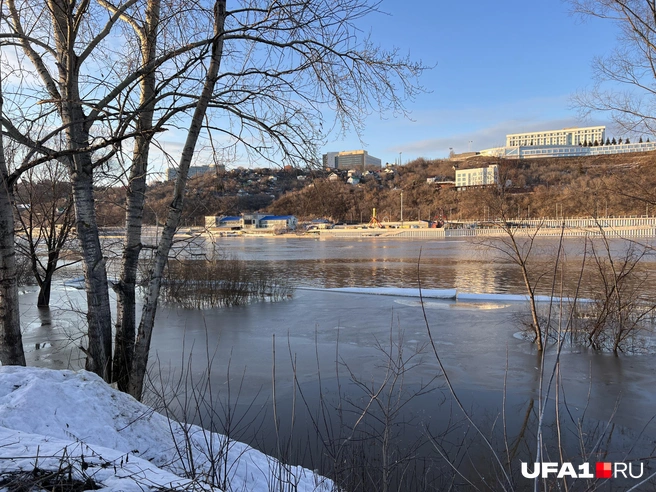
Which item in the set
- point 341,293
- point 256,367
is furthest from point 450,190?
point 256,367

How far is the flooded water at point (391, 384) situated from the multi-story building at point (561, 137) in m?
191

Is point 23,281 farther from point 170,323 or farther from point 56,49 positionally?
point 56,49

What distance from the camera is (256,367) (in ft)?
25.8

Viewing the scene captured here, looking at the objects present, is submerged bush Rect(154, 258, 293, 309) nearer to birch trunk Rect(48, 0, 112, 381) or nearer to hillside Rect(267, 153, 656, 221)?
birch trunk Rect(48, 0, 112, 381)

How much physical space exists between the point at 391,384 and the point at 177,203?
152 inches

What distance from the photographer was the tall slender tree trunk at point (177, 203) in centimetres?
435

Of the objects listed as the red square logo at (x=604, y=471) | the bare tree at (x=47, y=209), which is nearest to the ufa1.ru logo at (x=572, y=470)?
the red square logo at (x=604, y=471)

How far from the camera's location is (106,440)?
2.92m

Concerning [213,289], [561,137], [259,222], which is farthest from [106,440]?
[561,137]

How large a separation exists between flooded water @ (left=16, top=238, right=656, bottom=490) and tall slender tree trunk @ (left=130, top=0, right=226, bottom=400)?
0.81 metres

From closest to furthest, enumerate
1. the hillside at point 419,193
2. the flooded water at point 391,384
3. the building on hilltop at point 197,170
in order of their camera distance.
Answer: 1. the flooded water at point 391,384
2. the building on hilltop at point 197,170
3. the hillside at point 419,193

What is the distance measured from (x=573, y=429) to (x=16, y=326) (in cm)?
635

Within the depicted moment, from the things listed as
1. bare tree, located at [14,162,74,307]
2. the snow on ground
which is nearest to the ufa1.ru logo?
the snow on ground

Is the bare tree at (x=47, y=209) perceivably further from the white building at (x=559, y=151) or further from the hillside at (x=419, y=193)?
the white building at (x=559, y=151)
